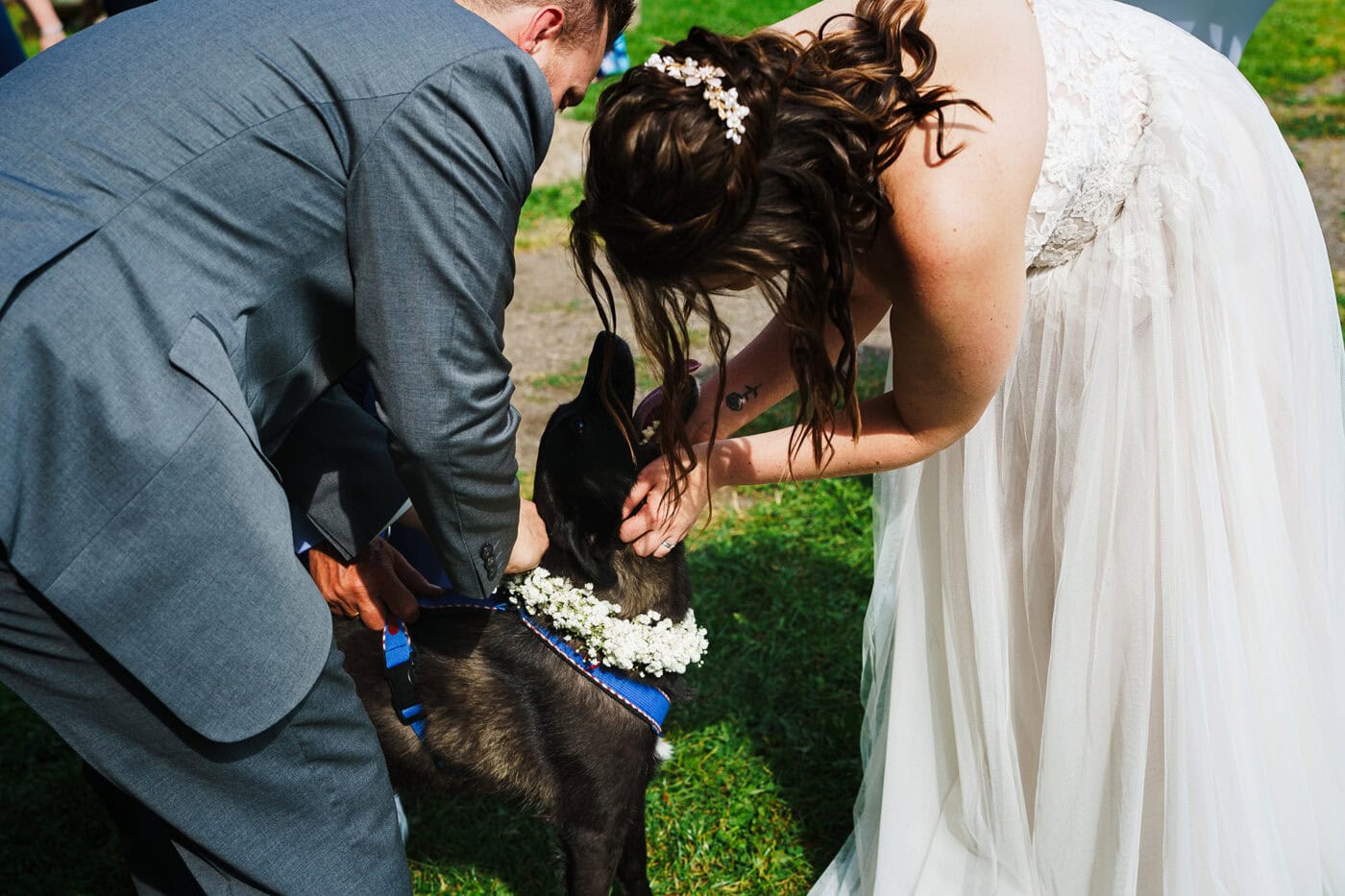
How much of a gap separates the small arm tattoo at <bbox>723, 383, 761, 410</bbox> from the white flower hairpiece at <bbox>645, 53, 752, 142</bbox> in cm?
93

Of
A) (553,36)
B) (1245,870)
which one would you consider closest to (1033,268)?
(553,36)

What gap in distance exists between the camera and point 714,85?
1698 millimetres

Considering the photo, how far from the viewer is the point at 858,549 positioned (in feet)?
14.2

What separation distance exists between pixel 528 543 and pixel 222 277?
997mm

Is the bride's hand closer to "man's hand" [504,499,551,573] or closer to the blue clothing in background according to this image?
"man's hand" [504,499,551,573]

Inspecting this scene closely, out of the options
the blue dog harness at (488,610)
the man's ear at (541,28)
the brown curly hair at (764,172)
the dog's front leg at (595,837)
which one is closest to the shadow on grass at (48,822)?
the blue dog harness at (488,610)

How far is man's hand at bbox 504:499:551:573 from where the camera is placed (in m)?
2.34

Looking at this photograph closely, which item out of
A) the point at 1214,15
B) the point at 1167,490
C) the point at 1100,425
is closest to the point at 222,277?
the point at 1100,425

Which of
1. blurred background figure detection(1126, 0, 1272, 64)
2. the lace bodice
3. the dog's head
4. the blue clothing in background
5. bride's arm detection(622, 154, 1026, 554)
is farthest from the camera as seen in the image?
blurred background figure detection(1126, 0, 1272, 64)

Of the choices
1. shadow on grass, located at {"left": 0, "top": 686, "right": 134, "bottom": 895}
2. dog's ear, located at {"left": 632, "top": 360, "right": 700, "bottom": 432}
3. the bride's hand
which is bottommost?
shadow on grass, located at {"left": 0, "top": 686, "right": 134, "bottom": 895}

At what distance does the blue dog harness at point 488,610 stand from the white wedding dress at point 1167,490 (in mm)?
802

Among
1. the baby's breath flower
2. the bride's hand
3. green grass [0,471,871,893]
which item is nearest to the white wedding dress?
the bride's hand

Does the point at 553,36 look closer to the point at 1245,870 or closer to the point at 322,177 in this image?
the point at 322,177

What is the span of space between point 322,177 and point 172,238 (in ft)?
0.75
